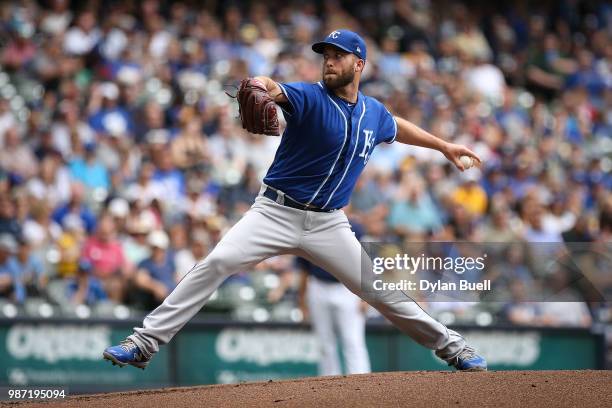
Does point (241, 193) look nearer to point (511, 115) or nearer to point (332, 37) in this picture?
point (511, 115)

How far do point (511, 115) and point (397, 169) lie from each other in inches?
110

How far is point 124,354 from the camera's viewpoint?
5988 millimetres

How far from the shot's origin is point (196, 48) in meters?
14.1

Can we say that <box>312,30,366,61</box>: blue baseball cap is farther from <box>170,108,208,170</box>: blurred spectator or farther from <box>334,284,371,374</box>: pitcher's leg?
<box>170,108,208,170</box>: blurred spectator

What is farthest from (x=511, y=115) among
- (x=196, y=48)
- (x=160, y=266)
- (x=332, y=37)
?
(x=332, y=37)

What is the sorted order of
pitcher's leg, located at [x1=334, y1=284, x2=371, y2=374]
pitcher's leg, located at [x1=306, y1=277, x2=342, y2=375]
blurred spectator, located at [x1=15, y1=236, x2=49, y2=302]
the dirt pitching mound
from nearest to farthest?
the dirt pitching mound → pitcher's leg, located at [x1=334, y1=284, x2=371, y2=374] → pitcher's leg, located at [x1=306, y1=277, x2=342, y2=375] → blurred spectator, located at [x1=15, y1=236, x2=49, y2=302]

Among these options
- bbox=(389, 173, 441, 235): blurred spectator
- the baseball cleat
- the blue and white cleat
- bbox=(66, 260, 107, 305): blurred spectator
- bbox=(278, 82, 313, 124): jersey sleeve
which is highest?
bbox=(278, 82, 313, 124): jersey sleeve

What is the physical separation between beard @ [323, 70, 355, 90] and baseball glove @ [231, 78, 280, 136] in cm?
55

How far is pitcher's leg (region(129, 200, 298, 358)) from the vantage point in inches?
237

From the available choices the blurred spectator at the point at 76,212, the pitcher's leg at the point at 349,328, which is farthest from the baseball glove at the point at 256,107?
the blurred spectator at the point at 76,212

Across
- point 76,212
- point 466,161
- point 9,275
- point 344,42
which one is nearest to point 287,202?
point 344,42

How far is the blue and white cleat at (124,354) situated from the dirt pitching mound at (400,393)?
266mm

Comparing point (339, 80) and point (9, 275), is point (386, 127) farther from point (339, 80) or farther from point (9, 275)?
point (9, 275)

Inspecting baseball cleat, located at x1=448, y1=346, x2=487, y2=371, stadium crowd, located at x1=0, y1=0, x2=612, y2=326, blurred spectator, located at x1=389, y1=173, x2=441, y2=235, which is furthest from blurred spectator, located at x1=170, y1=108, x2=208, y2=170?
baseball cleat, located at x1=448, y1=346, x2=487, y2=371
